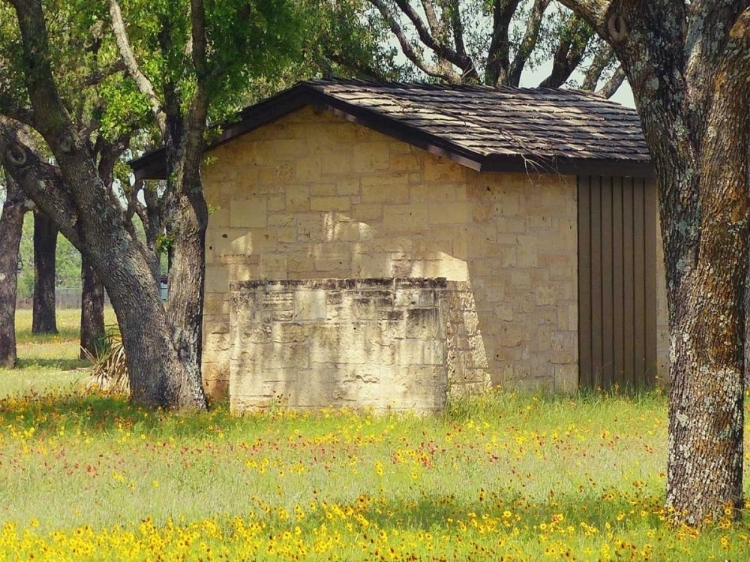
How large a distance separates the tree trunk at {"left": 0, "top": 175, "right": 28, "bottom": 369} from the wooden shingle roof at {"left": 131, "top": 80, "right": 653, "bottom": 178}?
975 cm

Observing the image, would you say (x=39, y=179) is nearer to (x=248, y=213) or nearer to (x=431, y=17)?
(x=248, y=213)

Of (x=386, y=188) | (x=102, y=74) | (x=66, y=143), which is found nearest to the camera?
(x=66, y=143)

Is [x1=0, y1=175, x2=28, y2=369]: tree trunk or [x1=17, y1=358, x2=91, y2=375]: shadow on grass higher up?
[x1=0, y1=175, x2=28, y2=369]: tree trunk

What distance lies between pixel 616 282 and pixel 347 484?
26.1 ft

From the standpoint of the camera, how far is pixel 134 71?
54.4ft

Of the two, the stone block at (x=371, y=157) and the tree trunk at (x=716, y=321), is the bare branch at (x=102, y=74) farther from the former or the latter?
the tree trunk at (x=716, y=321)

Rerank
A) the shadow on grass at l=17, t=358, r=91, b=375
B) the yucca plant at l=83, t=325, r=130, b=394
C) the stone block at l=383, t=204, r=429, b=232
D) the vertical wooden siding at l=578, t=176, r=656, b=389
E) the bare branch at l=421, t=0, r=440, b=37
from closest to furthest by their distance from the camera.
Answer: the stone block at l=383, t=204, r=429, b=232 → the vertical wooden siding at l=578, t=176, r=656, b=389 → the yucca plant at l=83, t=325, r=130, b=394 → the shadow on grass at l=17, t=358, r=91, b=375 → the bare branch at l=421, t=0, r=440, b=37

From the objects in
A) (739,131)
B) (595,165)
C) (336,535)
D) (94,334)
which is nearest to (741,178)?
(739,131)

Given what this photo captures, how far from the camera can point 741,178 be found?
854 cm

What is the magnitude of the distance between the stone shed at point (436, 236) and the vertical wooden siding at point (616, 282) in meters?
0.02

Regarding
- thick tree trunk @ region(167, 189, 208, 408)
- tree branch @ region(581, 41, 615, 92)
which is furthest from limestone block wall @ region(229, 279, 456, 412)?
tree branch @ region(581, 41, 615, 92)

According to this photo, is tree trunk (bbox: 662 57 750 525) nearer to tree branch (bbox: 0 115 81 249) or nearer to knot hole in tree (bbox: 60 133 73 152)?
knot hole in tree (bbox: 60 133 73 152)

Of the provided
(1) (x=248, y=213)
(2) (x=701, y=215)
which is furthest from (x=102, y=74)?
(2) (x=701, y=215)

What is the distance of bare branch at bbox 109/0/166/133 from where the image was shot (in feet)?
54.2
